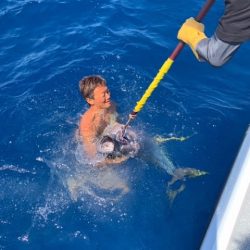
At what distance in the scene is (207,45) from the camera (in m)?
4.68

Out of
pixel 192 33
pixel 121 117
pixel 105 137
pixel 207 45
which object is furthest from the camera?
pixel 121 117

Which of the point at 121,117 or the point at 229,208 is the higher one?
the point at 229,208

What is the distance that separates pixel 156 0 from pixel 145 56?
7.01 feet

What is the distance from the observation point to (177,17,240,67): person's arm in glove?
14.9 feet

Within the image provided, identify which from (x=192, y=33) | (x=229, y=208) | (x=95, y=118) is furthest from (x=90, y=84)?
(x=229, y=208)

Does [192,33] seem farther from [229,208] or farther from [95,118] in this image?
[95,118]

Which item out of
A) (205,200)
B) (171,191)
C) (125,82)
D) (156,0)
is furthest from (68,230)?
(156,0)

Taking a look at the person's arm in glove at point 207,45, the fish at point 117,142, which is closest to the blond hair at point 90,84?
the fish at point 117,142

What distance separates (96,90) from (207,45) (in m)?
2.32

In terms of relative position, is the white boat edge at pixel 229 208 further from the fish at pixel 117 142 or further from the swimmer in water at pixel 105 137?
the fish at pixel 117 142

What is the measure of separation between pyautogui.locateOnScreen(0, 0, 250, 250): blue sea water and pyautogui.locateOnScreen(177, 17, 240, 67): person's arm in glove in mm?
2552

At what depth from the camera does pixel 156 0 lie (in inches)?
406

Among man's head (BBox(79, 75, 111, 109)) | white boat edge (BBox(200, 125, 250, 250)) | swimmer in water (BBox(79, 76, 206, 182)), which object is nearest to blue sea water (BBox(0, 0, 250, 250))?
swimmer in water (BBox(79, 76, 206, 182))

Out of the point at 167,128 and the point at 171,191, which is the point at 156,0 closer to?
the point at 167,128
